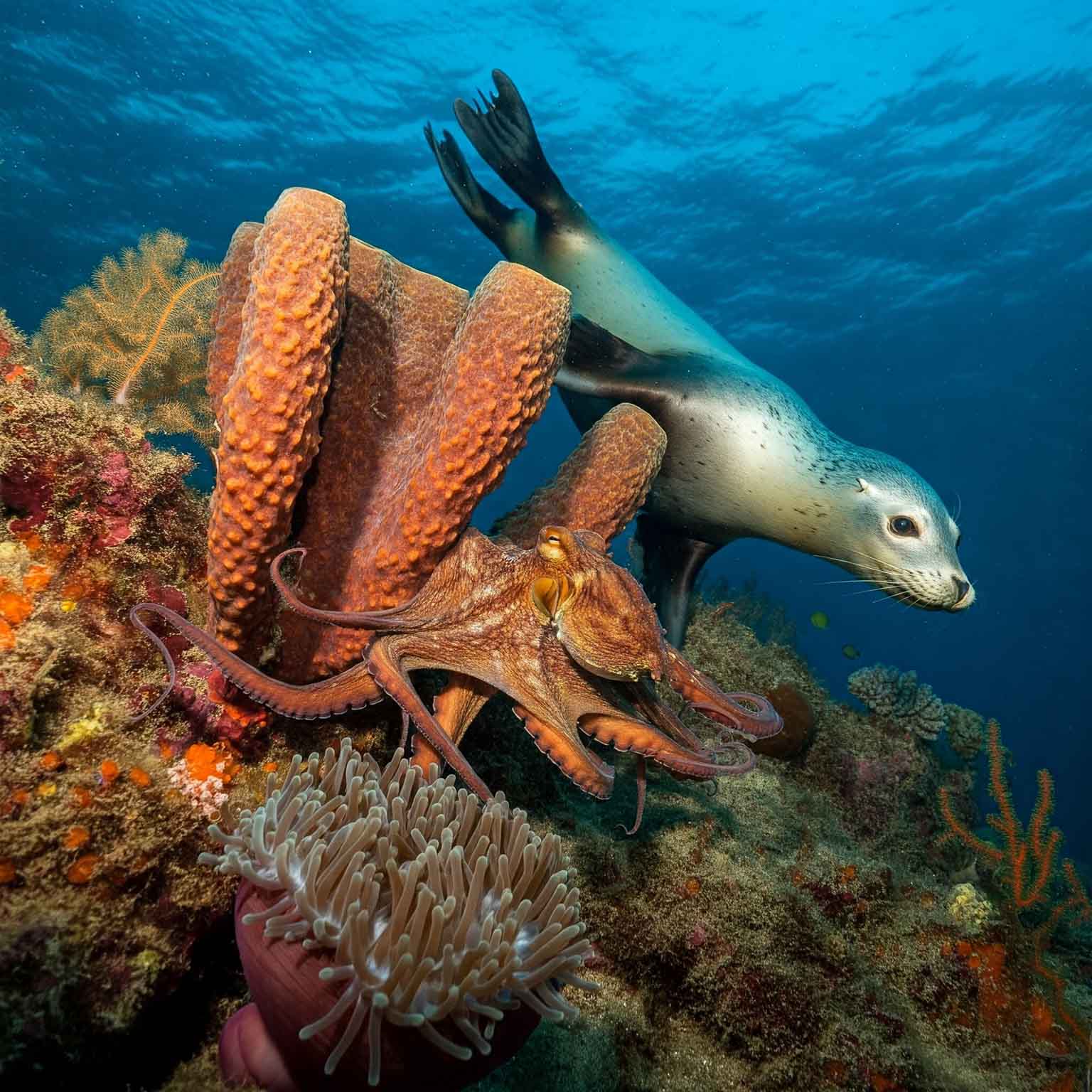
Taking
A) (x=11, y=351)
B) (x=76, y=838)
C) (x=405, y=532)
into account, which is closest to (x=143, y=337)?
(x=11, y=351)

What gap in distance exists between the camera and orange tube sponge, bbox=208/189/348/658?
6.70 ft

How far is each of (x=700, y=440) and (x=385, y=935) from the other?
4471 mm

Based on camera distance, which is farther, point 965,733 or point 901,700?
point 965,733

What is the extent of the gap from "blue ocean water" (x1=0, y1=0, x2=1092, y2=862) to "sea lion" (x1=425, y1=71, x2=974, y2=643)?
1415 centimetres

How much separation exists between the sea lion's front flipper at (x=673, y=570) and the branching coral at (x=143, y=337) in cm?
418

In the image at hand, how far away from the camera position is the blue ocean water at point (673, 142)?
23.1 m

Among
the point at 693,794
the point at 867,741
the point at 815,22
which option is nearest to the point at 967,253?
the point at 815,22

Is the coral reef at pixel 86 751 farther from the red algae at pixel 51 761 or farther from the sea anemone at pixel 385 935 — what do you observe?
the sea anemone at pixel 385 935

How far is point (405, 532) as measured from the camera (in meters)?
2.51

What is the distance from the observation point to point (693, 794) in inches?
174

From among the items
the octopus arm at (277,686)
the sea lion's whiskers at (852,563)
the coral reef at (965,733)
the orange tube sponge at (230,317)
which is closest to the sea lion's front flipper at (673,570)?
the sea lion's whiskers at (852,563)

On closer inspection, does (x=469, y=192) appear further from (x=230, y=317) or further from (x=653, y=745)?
(x=653, y=745)

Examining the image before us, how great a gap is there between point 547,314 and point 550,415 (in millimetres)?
53975

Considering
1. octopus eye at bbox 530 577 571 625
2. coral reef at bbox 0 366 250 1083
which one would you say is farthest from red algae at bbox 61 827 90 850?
octopus eye at bbox 530 577 571 625
